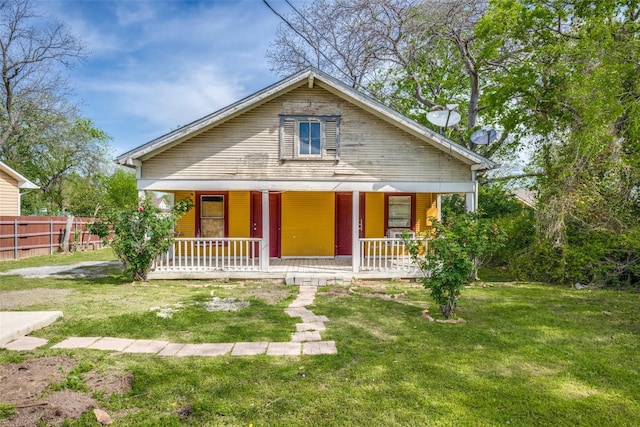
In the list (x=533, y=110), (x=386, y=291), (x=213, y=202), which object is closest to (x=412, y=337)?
(x=386, y=291)

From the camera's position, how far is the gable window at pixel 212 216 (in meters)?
12.1

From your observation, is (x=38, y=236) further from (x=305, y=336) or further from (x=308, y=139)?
(x=305, y=336)

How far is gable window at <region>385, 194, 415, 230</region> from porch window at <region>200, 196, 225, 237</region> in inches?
224

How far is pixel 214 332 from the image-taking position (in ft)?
17.7

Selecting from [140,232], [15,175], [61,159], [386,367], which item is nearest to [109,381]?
[386,367]

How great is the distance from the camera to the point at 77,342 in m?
→ 4.86

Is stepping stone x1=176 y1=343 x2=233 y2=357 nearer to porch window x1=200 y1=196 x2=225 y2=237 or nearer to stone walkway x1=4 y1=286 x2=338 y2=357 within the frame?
stone walkway x1=4 y1=286 x2=338 y2=357

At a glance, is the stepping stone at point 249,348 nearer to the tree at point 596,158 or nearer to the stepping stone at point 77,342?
the stepping stone at point 77,342

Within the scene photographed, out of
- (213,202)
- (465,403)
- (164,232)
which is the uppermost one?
(213,202)

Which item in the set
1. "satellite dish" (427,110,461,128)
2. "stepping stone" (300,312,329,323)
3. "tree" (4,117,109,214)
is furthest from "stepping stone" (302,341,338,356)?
"tree" (4,117,109,214)

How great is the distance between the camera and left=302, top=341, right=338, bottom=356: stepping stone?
4590mm

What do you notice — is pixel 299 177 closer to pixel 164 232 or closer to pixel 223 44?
pixel 164 232

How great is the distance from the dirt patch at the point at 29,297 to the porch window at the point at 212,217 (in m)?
4.49

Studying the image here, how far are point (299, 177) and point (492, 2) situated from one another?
1097 cm
